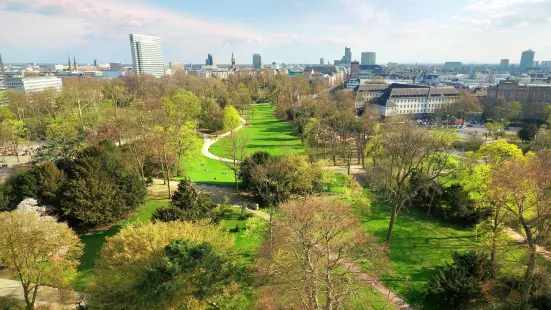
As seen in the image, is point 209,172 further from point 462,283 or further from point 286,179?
point 462,283

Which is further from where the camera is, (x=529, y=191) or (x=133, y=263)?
(x=529, y=191)

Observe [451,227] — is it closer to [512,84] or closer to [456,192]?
[456,192]

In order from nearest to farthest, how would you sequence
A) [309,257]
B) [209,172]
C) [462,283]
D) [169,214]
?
[309,257] → [462,283] → [169,214] → [209,172]

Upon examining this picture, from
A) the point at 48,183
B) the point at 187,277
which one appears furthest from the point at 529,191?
the point at 48,183

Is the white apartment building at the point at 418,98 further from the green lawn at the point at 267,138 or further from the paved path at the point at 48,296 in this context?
the paved path at the point at 48,296

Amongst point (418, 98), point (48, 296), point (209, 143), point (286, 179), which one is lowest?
point (48, 296)

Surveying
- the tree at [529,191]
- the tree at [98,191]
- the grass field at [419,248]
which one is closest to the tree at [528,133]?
the grass field at [419,248]
